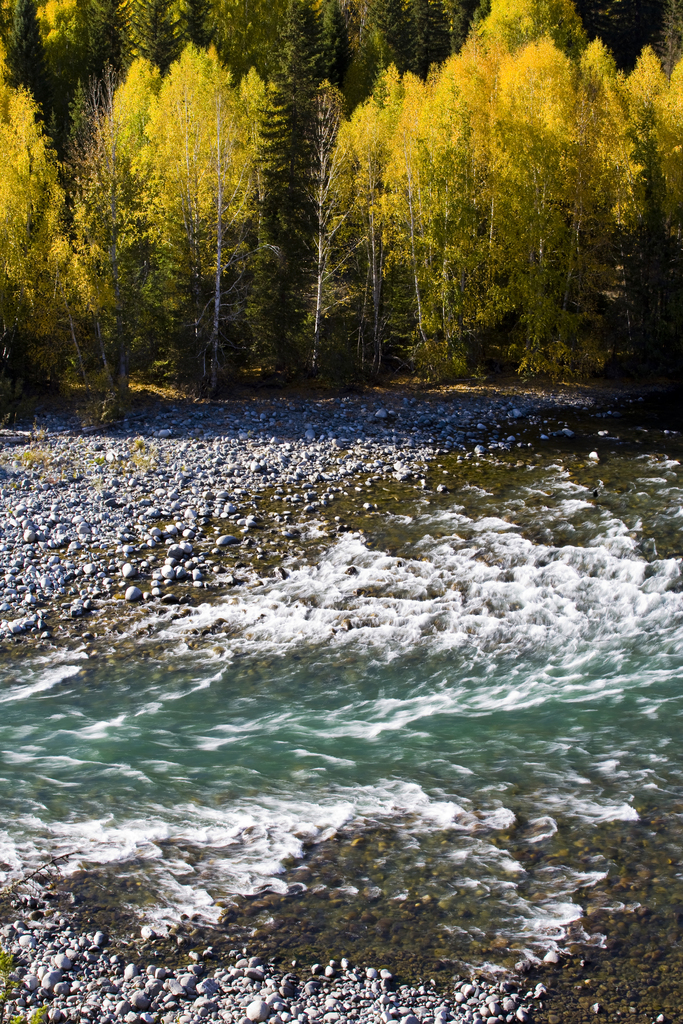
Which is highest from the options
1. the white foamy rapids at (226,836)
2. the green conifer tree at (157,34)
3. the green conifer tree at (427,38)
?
the green conifer tree at (427,38)

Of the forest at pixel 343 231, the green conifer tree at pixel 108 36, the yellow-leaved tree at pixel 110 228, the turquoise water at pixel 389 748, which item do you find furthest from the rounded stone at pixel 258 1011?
the green conifer tree at pixel 108 36

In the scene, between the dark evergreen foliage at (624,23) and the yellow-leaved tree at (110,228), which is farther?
the dark evergreen foliage at (624,23)

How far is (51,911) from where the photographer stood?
5.66 metres

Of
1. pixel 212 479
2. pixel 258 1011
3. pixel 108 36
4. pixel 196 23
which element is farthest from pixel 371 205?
pixel 108 36

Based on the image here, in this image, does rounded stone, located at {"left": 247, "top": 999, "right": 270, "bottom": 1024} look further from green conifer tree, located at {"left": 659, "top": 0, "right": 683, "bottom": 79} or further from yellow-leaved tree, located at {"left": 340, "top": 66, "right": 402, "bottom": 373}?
green conifer tree, located at {"left": 659, "top": 0, "right": 683, "bottom": 79}

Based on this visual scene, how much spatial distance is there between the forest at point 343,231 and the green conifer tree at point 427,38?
14635mm

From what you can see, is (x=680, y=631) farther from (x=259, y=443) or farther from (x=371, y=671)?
(x=259, y=443)

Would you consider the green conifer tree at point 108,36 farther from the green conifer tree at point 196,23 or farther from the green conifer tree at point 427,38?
the green conifer tree at point 427,38

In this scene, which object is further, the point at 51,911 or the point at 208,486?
the point at 208,486

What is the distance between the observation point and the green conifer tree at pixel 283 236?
22016 millimetres

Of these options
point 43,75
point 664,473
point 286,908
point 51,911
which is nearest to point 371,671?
point 286,908

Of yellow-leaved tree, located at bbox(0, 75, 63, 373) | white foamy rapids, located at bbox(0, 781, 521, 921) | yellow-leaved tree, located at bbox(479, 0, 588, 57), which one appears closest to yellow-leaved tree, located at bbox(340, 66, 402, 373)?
yellow-leaved tree, located at bbox(0, 75, 63, 373)

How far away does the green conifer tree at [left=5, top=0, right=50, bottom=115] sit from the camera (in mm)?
33062

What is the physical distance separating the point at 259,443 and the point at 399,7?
36.8 meters
